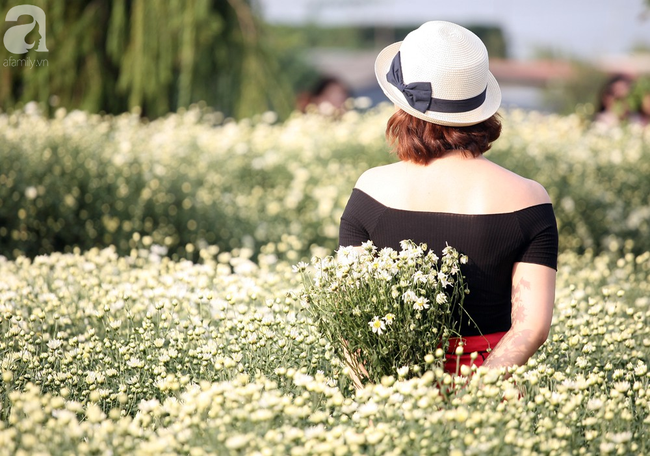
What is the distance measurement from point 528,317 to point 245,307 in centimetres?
117

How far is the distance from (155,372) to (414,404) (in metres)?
0.95

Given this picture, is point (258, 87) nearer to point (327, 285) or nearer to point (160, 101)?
point (160, 101)

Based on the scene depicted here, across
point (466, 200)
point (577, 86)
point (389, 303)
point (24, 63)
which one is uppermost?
point (466, 200)

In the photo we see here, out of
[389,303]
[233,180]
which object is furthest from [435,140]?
[233,180]

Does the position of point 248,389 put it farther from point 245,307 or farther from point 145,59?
point 145,59

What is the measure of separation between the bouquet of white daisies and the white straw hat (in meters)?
0.43

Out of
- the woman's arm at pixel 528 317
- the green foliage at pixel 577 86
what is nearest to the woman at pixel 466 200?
the woman's arm at pixel 528 317

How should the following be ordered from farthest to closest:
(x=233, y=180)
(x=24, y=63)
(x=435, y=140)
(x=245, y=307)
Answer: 1. (x=24, y=63)
2. (x=233, y=180)
3. (x=245, y=307)
4. (x=435, y=140)

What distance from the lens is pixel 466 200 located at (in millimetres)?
2252

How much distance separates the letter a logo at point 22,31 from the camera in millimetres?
8164

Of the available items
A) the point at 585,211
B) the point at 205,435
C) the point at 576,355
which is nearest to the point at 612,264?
the point at 585,211

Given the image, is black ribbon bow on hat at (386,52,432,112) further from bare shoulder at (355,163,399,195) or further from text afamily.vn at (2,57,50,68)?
text afamily.vn at (2,57,50,68)

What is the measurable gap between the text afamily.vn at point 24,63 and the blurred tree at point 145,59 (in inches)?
0.5

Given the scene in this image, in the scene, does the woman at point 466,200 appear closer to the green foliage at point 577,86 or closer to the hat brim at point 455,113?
→ the hat brim at point 455,113
